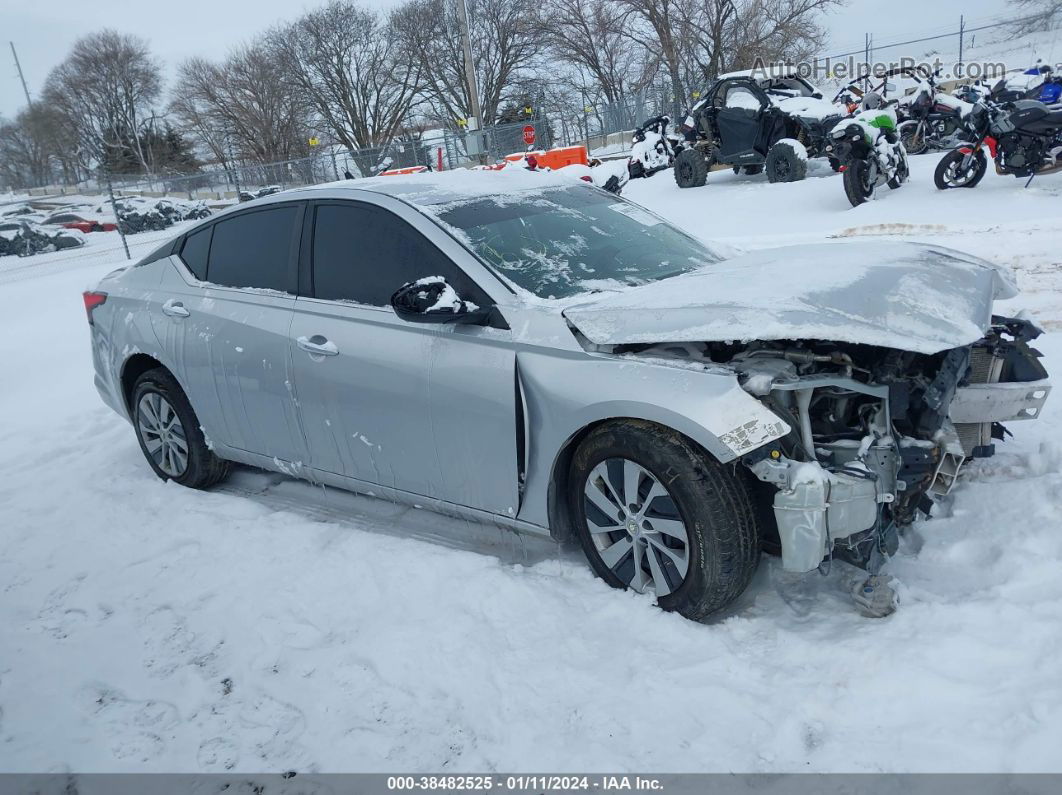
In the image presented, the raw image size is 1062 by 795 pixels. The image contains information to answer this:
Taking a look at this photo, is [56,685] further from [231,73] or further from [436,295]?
[231,73]

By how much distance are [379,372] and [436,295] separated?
53 cm

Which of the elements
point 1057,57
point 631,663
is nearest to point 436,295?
point 631,663

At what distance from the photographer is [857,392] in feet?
9.00

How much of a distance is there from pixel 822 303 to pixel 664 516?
90 centimetres

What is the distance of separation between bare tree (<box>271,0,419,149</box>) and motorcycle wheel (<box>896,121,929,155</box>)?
129ft

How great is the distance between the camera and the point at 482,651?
2.93m

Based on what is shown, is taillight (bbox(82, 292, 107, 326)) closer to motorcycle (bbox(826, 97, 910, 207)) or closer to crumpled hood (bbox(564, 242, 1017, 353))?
crumpled hood (bbox(564, 242, 1017, 353))

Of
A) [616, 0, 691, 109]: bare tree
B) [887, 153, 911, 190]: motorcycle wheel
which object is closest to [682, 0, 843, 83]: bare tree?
[616, 0, 691, 109]: bare tree

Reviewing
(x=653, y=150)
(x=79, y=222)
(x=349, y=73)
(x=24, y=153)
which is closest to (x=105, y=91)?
(x=24, y=153)

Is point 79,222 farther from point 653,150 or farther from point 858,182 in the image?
point 858,182

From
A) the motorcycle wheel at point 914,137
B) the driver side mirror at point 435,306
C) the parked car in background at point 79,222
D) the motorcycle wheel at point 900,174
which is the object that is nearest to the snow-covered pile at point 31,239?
the parked car in background at point 79,222

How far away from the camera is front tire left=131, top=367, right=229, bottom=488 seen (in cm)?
461

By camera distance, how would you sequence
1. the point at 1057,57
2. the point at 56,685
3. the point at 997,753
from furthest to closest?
the point at 1057,57 → the point at 56,685 → the point at 997,753

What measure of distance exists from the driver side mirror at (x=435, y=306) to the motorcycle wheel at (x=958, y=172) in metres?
9.72
